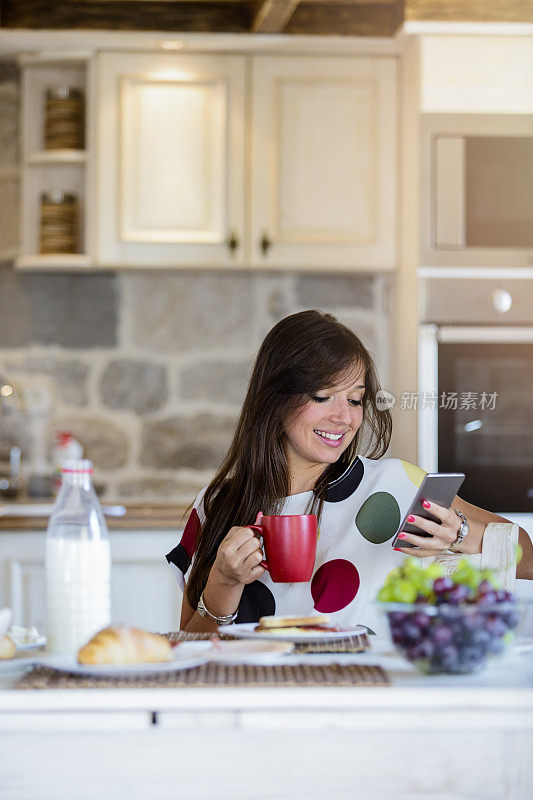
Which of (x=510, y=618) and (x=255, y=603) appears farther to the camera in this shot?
(x=255, y=603)

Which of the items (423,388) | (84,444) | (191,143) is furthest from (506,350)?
(84,444)

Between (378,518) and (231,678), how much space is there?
2.65 feet

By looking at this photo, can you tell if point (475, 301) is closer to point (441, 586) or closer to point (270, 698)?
point (441, 586)

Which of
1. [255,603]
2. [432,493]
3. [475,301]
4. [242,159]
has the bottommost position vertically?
[255,603]

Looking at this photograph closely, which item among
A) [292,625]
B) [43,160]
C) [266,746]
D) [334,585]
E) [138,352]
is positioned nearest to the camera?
[266,746]

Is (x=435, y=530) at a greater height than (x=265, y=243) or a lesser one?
lesser

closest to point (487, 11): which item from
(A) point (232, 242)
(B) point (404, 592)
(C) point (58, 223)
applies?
(A) point (232, 242)

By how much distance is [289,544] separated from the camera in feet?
4.58

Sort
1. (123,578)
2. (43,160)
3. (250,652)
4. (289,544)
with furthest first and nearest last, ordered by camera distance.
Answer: (43,160) → (123,578) → (289,544) → (250,652)

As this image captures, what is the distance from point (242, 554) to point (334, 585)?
0.31 metres

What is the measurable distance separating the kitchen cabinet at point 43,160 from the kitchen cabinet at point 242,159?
0.53 ft

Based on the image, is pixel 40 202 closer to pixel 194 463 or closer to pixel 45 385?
pixel 45 385

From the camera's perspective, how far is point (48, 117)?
11.1ft

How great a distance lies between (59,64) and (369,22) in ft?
3.33
